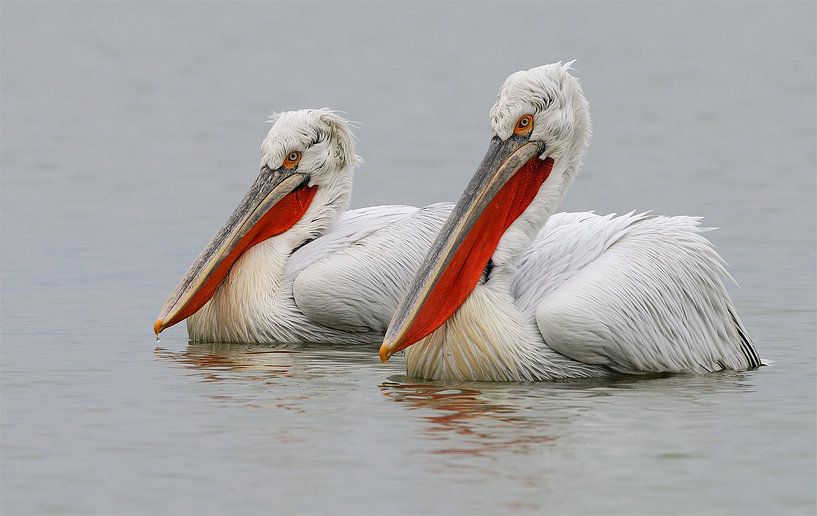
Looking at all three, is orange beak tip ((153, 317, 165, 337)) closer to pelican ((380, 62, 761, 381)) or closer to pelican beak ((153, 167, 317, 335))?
pelican beak ((153, 167, 317, 335))

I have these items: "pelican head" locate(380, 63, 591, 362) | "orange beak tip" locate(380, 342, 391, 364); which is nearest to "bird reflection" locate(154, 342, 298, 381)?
"orange beak tip" locate(380, 342, 391, 364)

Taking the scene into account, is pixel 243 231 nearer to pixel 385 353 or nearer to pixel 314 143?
pixel 314 143

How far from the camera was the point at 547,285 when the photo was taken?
8258 millimetres

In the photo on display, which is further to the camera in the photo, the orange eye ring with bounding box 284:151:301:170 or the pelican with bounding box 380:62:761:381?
the orange eye ring with bounding box 284:151:301:170

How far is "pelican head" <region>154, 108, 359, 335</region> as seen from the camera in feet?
32.8

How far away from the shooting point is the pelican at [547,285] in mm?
8000

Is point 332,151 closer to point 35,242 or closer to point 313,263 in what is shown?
point 313,263

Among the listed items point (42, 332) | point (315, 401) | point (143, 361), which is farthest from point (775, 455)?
point (42, 332)

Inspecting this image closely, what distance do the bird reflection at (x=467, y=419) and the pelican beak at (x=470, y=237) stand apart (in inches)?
9.8

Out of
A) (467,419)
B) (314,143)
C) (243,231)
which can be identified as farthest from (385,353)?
(314,143)

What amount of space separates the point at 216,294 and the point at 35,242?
4.52 metres

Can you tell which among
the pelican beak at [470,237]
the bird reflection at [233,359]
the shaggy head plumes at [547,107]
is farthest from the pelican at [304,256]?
the shaggy head plumes at [547,107]

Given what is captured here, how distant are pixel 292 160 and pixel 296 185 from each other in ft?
0.46

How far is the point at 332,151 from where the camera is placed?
10.2m
